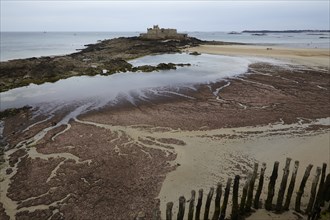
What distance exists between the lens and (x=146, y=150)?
15953mm

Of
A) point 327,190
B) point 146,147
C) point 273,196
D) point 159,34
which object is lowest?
point 273,196

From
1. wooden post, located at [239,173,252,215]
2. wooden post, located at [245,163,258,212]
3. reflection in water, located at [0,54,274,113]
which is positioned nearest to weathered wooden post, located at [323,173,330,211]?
wooden post, located at [245,163,258,212]

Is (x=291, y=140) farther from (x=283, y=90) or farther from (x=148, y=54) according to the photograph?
(x=148, y=54)

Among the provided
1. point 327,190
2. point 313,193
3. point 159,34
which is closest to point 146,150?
point 313,193

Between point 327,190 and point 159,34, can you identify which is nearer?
point 327,190

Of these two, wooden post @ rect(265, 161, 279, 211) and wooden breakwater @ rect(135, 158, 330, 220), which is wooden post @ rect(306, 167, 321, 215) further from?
wooden post @ rect(265, 161, 279, 211)

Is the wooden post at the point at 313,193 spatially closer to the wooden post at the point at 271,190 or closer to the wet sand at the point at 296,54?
the wooden post at the point at 271,190

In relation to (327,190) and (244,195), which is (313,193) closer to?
(327,190)

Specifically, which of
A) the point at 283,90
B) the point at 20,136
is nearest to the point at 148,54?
the point at 283,90

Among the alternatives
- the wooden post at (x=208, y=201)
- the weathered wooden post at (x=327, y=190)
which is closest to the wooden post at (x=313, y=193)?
the weathered wooden post at (x=327, y=190)

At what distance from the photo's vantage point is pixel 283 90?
29.4 m

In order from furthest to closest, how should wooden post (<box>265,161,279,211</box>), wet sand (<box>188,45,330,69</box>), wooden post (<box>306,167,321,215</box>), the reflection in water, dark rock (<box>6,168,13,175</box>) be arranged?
wet sand (<box>188,45,330,69</box>), the reflection in water, dark rock (<box>6,168,13,175</box>), wooden post (<box>265,161,279,211</box>), wooden post (<box>306,167,321,215</box>)

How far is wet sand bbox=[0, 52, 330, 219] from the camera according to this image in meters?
11.6

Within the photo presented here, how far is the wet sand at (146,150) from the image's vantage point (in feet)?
38.1
